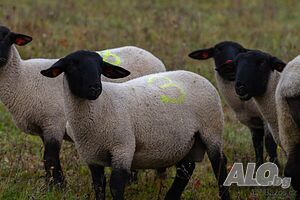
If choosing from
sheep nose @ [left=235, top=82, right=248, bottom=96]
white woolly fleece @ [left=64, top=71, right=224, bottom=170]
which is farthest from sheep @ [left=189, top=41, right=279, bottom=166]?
sheep nose @ [left=235, top=82, right=248, bottom=96]

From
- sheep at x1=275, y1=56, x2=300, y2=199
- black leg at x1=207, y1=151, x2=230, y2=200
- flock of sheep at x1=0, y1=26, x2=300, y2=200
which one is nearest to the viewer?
sheep at x1=275, y1=56, x2=300, y2=199

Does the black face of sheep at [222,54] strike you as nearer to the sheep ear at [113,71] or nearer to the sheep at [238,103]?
the sheep at [238,103]

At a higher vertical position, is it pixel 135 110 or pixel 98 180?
pixel 135 110

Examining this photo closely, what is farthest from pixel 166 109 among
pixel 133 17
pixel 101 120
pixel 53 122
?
pixel 133 17

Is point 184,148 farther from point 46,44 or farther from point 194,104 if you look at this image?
point 46,44

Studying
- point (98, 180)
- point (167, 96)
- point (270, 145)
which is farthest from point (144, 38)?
point (98, 180)

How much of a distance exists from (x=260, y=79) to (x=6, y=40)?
275 centimetres

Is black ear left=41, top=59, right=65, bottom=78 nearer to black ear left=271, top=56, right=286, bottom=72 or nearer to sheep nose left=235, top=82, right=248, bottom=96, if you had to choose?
sheep nose left=235, top=82, right=248, bottom=96

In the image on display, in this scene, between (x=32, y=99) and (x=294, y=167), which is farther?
(x=32, y=99)

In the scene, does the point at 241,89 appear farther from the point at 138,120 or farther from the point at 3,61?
the point at 3,61

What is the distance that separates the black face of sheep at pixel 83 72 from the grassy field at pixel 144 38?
3.44 feet

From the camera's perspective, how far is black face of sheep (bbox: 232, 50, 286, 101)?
236 inches

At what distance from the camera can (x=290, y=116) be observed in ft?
17.7

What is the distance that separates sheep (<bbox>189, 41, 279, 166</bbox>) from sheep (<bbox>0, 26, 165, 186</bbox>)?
1815 millimetres
